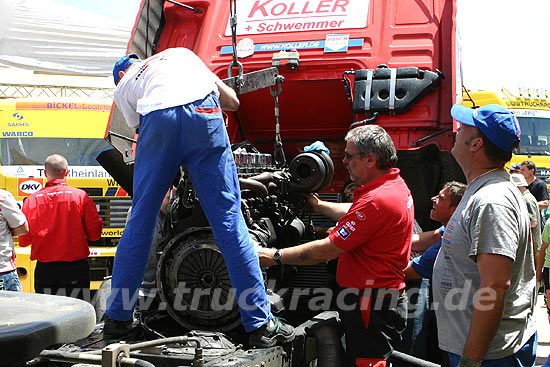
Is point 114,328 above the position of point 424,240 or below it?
below

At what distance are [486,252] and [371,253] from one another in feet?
3.54

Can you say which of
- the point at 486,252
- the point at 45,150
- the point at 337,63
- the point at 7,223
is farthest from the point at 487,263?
the point at 45,150

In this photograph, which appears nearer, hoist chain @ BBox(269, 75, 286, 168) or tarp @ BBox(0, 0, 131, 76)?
hoist chain @ BBox(269, 75, 286, 168)

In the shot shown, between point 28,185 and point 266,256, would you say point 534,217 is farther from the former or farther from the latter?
point 28,185

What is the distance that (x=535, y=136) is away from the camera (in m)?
12.3

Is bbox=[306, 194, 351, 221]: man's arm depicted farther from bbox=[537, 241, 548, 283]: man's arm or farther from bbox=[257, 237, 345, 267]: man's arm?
bbox=[537, 241, 548, 283]: man's arm

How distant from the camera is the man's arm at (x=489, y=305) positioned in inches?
84.9

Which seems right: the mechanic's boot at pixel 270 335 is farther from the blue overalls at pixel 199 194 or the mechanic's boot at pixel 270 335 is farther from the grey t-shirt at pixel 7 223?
the grey t-shirt at pixel 7 223

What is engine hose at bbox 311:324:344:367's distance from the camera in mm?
3398

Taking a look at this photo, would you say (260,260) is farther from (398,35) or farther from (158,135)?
(398,35)

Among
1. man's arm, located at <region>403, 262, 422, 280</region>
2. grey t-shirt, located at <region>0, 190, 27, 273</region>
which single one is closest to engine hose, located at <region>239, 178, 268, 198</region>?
man's arm, located at <region>403, 262, 422, 280</region>

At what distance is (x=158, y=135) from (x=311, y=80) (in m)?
2.08

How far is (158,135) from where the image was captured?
2.77m

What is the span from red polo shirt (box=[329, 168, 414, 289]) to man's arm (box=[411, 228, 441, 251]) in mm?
696
